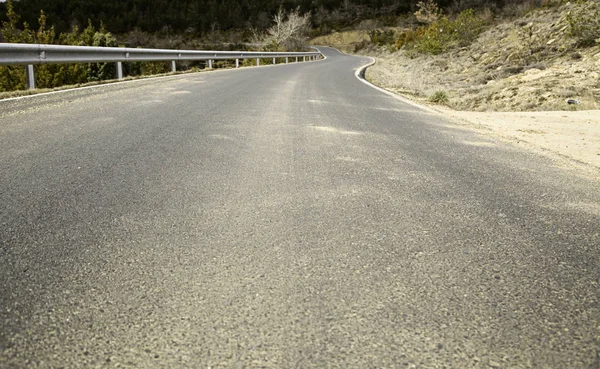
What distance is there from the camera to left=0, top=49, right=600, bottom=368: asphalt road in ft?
5.16

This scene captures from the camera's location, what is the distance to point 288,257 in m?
2.24

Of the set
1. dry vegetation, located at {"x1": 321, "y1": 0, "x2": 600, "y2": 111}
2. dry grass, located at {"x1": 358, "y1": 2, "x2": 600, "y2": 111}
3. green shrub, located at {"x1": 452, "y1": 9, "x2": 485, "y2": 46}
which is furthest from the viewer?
green shrub, located at {"x1": 452, "y1": 9, "x2": 485, "y2": 46}

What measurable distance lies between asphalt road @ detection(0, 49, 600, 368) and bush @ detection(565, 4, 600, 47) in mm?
11583

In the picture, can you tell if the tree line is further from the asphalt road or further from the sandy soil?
the asphalt road

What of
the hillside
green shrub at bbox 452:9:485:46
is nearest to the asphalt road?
the hillside

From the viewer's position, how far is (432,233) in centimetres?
259

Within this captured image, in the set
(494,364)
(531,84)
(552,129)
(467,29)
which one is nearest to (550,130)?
(552,129)

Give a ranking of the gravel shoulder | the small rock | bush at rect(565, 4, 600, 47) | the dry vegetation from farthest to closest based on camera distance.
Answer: bush at rect(565, 4, 600, 47) → the dry vegetation → the gravel shoulder → the small rock

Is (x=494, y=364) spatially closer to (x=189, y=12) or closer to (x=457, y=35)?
(x=457, y=35)

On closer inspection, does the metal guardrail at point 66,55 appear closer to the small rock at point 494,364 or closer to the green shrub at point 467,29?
the small rock at point 494,364

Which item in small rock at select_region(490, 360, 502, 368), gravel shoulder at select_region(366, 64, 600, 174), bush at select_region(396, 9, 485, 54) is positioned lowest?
small rock at select_region(490, 360, 502, 368)

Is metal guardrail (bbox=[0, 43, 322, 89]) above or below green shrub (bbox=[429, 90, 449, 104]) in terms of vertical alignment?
above

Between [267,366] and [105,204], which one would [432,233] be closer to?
Result: [267,366]

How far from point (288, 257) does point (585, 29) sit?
→ 1555 cm
